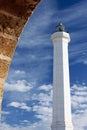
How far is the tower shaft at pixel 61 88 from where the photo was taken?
971 inches

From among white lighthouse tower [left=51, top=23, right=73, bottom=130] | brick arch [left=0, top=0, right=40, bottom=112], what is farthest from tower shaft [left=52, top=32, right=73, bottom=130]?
brick arch [left=0, top=0, right=40, bottom=112]

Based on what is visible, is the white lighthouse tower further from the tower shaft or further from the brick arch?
the brick arch

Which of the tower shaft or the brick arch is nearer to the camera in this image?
the brick arch

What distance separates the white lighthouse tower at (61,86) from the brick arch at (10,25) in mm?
22601

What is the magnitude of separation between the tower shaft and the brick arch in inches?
890

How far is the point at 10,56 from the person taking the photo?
5.93ft

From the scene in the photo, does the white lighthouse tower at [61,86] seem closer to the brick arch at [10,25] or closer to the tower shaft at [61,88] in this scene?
the tower shaft at [61,88]

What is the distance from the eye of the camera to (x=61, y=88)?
25656mm

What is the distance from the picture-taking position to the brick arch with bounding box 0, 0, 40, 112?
178 cm

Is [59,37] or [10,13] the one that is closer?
[10,13]

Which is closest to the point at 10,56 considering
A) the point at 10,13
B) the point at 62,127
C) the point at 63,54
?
the point at 10,13

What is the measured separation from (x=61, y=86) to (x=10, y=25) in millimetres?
24108

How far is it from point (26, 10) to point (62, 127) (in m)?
22.8

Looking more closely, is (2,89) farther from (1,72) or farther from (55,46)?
(55,46)
